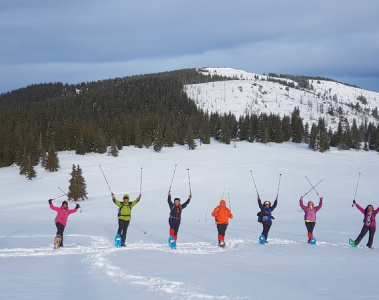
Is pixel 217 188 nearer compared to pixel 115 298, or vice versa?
pixel 115 298

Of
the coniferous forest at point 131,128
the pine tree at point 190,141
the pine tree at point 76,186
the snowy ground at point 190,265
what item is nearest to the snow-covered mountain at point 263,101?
the coniferous forest at point 131,128

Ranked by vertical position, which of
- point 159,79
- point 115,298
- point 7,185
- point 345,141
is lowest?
point 7,185

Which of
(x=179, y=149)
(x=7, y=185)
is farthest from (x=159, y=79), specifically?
(x=7, y=185)

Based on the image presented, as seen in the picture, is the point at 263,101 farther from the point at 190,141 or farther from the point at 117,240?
the point at 117,240

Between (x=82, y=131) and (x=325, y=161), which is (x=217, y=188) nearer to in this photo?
(x=325, y=161)

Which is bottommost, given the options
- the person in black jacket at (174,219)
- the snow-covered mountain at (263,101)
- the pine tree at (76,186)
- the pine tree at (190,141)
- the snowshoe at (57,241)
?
the pine tree at (76,186)

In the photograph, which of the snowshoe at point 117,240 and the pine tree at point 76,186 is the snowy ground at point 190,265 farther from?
the pine tree at point 76,186

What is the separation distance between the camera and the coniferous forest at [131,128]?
67875mm

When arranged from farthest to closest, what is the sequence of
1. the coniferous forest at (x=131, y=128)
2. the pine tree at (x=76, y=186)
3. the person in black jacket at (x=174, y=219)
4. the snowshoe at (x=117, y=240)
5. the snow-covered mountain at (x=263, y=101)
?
1. the snow-covered mountain at (x=263, y=101)
2. the coniferous forest at (x=131, y=128)
3. the pine tree at (x=76, y=186)
4. the person in black jacket at (x=174, y=219)
5. the snowshoe at (x=117, y=240)

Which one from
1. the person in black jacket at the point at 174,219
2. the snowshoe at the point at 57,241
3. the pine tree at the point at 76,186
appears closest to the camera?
the snowshoe at the point at 57,241

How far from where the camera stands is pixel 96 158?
6650 centimetres

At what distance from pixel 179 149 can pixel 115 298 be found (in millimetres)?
73664

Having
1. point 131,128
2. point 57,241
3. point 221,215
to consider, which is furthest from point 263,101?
point 57,241

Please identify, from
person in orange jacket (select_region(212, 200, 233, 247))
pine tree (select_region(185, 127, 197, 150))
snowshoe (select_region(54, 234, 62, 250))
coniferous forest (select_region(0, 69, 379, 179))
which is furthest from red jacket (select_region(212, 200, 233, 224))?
pine tree (select_region(185, 127, 197, 150))
